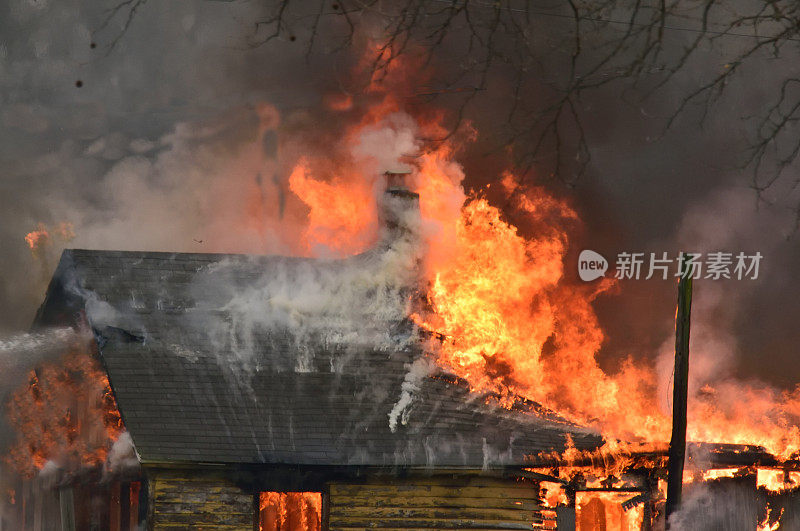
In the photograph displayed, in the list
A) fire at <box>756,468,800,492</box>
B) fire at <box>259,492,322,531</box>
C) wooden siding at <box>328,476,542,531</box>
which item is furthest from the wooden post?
fire at <box>259,492,322,531</box>

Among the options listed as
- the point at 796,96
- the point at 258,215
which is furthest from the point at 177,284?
the point at 796,96

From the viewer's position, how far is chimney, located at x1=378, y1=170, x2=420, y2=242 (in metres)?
17.2

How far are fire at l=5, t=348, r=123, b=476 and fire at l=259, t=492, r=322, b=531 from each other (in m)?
2.96

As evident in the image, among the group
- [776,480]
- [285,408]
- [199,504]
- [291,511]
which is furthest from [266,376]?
[776,480]

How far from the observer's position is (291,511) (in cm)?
1605

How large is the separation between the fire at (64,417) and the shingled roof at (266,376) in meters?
1.02

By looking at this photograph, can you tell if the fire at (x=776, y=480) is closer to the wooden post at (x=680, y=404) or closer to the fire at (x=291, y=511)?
the wooden post at (x=680, y=404)

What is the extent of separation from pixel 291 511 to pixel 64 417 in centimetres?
436

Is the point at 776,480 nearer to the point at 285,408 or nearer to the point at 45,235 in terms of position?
the point at 285,408

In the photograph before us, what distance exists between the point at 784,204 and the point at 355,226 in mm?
14000

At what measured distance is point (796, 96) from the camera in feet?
88.6

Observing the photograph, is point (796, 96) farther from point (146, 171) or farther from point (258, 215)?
point (146, 171)

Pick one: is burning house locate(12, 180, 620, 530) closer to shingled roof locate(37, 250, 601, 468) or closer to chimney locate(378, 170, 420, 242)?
shingled roof locate(37, 250, 601, 468)

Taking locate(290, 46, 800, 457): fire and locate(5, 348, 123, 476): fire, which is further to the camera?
locate(290, 46, 800, 457): fire
